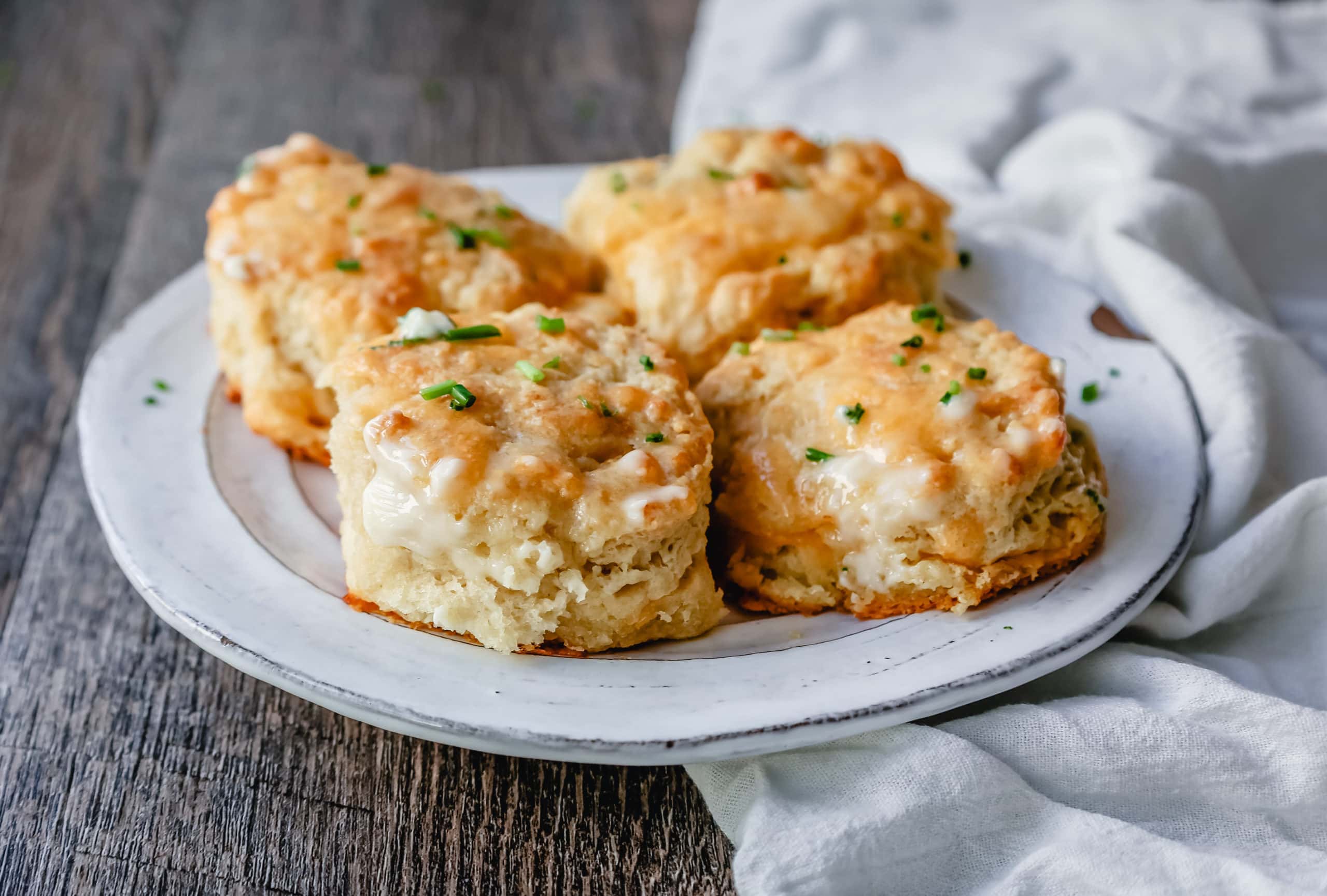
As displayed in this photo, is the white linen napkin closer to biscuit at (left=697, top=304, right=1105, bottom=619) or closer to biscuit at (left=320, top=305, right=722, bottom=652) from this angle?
biscuit at (left=697, top=304, right=1105, bottom=619)

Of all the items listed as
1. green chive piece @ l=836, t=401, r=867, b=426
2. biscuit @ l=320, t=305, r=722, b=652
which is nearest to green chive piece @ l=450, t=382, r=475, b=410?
biscuit @ l=320, t=305, r=722, b=652

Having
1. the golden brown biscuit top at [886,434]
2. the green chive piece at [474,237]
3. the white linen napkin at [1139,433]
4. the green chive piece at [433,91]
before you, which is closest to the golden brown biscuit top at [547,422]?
the golden brown biscuit top at [886,434]

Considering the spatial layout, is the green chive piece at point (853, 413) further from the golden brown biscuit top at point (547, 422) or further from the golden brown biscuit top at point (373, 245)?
the golden brown biscuit top at point (373, 245)

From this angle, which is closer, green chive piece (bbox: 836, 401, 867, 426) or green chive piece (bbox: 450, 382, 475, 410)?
green chive piece (bbox: 450, 382, 475, 410)

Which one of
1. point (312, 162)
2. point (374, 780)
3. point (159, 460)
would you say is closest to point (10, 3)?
point (312, 162)

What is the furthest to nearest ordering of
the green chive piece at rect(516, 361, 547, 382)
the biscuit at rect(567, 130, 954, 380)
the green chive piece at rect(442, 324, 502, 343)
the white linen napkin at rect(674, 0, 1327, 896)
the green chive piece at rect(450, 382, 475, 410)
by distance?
the biscuit at rect(567, 130, 954, 380) → the green chive piece at rect(442, 324, 502, 343) → the green chive piece at rect(516, 361, 547, 382) → the green chive piece at rect(450, 382, 475, 410) → the white linen napkin at rect(674, 0, 1327, 896)

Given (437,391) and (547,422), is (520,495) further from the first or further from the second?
(437,391)

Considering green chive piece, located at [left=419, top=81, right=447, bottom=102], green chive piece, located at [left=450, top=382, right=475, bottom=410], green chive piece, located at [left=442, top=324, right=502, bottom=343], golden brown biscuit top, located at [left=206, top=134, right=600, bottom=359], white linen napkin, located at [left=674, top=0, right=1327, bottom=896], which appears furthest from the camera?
green chive piece, located at [left=419, top=81, right=447, bottom=102]
